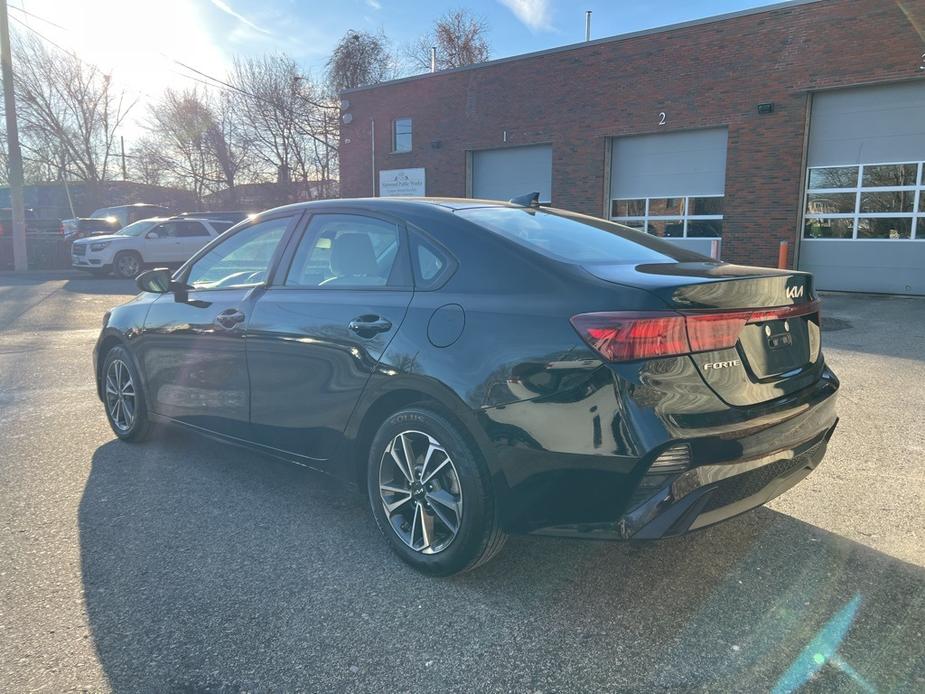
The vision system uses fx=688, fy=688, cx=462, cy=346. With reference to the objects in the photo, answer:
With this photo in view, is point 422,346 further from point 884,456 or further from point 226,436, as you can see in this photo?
point 884,456

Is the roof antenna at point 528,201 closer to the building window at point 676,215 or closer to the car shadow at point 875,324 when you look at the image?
the car shadow at point 875,324

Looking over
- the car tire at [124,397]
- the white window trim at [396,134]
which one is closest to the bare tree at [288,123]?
the white window trim at [396,134]

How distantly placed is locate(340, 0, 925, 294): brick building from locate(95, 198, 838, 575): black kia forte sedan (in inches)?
553

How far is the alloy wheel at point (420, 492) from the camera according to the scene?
2822 mm

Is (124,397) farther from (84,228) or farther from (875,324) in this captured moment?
(84,228)

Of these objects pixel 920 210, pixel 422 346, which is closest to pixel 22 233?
pixel 422 346

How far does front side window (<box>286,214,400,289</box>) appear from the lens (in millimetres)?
3270

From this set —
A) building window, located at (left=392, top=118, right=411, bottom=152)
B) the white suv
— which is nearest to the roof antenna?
the white suv

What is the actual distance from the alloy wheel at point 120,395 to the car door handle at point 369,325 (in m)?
2.30

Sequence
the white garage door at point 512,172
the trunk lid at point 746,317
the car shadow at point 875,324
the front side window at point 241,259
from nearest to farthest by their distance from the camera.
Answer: the trunk lid at point 746,317
the front side window at point 241,259
the car shadow at point 875,324
the white garage door at point 512,172

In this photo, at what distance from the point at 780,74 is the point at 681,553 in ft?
51.5

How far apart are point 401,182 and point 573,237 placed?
21613 mm

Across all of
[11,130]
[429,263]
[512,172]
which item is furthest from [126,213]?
[429,263]

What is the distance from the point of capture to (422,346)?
2.84 metres
